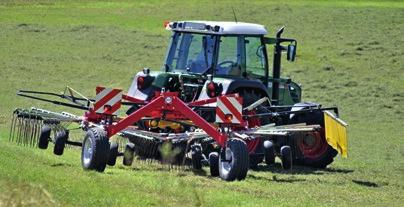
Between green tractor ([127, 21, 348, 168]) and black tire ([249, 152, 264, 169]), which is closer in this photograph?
black tire ([249, 152, 264, 169])

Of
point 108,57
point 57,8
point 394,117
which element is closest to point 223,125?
point 394,117

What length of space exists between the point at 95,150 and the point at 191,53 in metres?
4.20

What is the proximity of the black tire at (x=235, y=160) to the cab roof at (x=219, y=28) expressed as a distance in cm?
355

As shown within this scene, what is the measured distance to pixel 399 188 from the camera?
15.2 m

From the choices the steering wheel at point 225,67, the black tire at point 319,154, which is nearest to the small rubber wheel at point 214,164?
the black tire at point 319,154

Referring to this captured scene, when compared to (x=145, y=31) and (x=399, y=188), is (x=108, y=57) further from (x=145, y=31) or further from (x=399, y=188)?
(x=399, y=188)

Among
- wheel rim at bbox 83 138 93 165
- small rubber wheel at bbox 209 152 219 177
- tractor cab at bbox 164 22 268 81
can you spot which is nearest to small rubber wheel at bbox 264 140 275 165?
small rubber wheel at bbox 209 152 219 177

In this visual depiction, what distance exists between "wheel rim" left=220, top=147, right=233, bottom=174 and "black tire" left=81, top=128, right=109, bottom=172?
158cm

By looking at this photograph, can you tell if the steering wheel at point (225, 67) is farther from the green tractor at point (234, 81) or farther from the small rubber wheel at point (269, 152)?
the small rubber wheel at point (269, 152)

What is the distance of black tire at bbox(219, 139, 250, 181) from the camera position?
14359mm

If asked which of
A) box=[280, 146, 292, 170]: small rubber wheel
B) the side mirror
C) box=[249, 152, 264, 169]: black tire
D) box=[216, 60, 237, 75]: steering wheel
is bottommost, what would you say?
→ box=[249, 152, 264, 169]: black tire

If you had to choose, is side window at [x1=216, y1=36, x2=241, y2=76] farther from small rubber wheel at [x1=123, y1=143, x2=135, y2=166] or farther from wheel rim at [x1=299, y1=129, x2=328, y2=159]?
small rubber wheel at [x1=123, y1=143, x2=135, y2=166]

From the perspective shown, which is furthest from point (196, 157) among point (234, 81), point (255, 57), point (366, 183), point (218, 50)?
point (255, 57)

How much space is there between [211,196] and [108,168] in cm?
368
